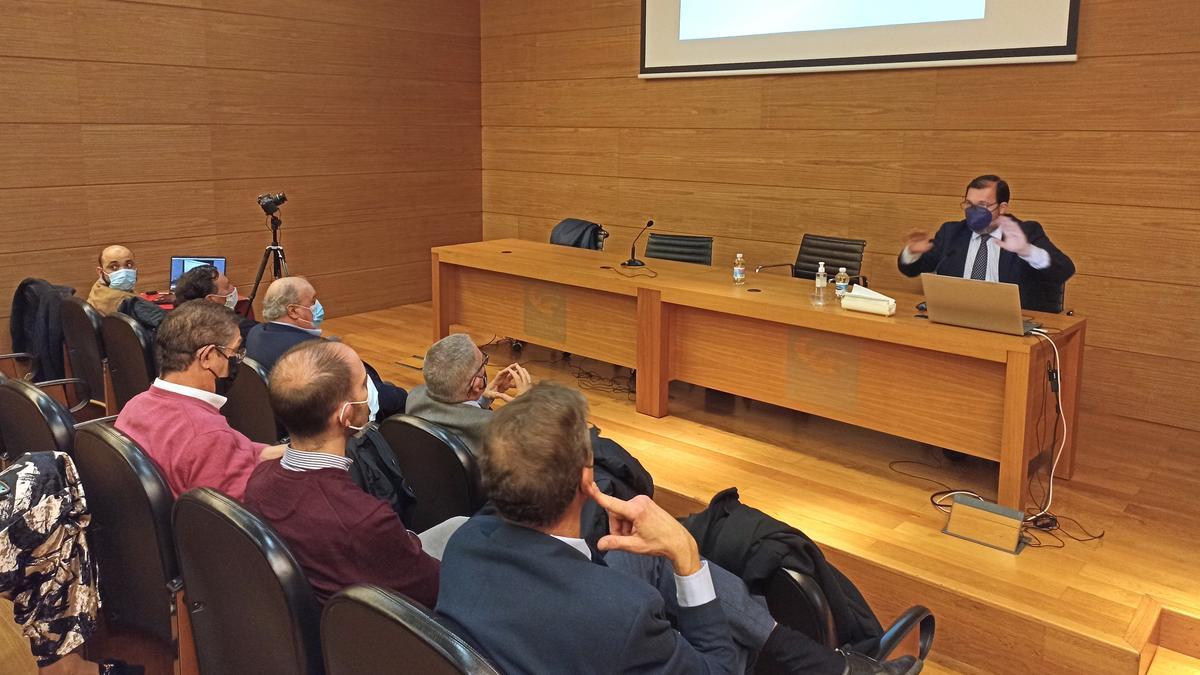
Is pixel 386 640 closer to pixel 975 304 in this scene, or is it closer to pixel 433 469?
pixel 433 469

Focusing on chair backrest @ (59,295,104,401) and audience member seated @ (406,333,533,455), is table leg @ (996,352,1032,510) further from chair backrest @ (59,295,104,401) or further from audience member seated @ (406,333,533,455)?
chair backrest @ (59,295,104,401)

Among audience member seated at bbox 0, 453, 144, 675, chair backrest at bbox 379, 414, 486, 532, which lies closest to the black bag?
chair backrest at bbox 379, 414, 486, 532

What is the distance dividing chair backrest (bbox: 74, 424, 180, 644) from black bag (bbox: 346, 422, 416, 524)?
0.51 meters

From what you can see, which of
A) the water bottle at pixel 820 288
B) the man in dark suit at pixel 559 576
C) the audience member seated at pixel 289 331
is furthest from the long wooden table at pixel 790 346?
the man in dark suit at pixel 559 576

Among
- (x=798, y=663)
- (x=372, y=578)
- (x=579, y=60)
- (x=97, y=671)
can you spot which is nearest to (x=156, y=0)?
(x=579, y=60)

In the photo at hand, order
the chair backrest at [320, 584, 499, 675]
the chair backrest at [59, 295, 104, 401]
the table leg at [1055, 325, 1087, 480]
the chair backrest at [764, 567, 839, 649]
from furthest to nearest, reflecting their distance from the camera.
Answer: the chair backrest at [59, 295, 104, 401] < the table leg at [1055, 325, 1087, 480] < the chair backrest at [764, 567, 839, 649] < the chair backrest at [320, 584, 499, 675]

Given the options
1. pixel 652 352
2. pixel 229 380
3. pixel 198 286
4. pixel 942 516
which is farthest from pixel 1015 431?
pixel 198 286

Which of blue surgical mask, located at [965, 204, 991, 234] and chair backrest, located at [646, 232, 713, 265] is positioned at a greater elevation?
blue surgical mask, located at [965, 204, 991, 234]

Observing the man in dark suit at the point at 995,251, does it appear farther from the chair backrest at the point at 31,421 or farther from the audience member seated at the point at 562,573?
the chair backrest at the point at 31,421

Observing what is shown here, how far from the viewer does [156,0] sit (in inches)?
235

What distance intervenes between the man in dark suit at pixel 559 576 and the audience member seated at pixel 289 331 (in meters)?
1.85

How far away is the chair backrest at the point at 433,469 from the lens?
2500mm

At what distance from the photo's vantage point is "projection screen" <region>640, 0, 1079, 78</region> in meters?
5.04

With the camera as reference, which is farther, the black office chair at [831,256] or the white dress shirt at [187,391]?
the black office chair at [831,256]
